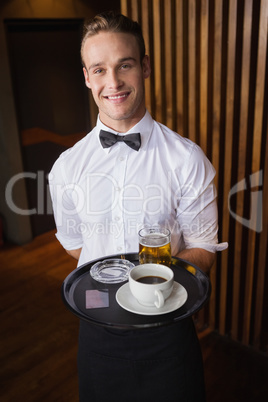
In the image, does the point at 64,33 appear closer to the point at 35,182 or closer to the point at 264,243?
the point at 35,182

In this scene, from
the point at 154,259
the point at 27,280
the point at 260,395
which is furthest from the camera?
the point at 27,280

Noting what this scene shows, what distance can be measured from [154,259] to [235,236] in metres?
1.28

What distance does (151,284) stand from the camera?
113 centimetres

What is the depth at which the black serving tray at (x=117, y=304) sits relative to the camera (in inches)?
42.7

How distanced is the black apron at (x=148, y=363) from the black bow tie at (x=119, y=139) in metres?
0.68

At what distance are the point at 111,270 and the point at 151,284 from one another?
0.24 m

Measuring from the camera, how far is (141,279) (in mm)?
1190

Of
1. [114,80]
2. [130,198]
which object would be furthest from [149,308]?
[114,80]

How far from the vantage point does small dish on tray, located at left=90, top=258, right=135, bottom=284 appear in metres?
1.29

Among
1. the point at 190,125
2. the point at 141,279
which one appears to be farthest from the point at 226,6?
the point at 141,279

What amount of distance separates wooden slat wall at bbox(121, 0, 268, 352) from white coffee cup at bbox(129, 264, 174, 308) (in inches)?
50.0

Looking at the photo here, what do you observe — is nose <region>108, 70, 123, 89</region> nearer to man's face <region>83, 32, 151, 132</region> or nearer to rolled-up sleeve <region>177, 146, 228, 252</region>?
man's face <region>83, 32, 151, 132</region>

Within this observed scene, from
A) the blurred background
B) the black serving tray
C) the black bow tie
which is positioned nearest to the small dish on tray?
the black serving tray

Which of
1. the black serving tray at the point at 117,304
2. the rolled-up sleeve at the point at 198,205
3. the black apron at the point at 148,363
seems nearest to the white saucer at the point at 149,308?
the black serving tray at the point at 117,304
